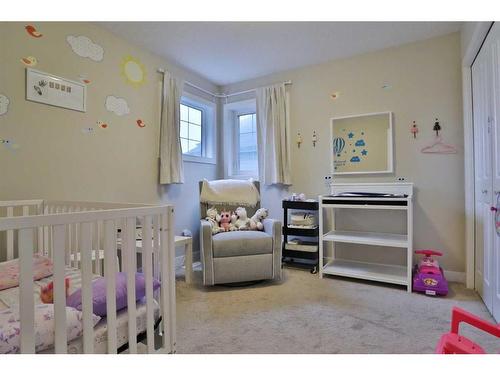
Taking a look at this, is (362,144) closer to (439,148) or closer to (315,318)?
(439,148)

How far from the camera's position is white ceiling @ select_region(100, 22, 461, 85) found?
90.3 inches

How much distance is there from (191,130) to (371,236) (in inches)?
87.5

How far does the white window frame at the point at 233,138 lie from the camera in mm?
3537

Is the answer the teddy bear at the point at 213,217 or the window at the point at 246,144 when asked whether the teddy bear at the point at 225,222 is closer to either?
the teddy bear at the point at 213,217

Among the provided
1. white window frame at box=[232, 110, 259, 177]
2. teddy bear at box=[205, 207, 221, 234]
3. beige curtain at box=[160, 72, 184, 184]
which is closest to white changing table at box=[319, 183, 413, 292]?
teddy bear at box=[205, 207, 221, 234]

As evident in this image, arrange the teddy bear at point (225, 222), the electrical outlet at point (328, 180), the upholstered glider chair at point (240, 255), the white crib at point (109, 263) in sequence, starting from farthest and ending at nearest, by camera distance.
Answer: the electrical outlet at point (328, 180), the teddy bear at point (225, 222), the upholstered glider chair at point (240, 255), the white crib at point (109, 263)

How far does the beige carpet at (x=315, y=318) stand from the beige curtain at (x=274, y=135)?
1.17 meters

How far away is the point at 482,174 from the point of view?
199 cm

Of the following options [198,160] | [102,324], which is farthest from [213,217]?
[102,324]

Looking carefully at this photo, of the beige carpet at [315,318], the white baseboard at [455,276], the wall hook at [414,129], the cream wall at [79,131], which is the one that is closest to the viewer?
the beige carpet at [315,318]

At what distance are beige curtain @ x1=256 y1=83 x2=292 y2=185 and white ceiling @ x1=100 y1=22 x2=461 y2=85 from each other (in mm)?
315

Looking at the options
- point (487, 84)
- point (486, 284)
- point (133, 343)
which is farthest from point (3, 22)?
point (486, 284)

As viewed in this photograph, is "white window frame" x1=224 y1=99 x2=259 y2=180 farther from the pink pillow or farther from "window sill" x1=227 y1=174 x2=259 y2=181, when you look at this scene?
the pink pillow

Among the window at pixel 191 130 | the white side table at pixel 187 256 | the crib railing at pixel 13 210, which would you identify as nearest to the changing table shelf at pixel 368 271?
the white side table at pixel 187 256
